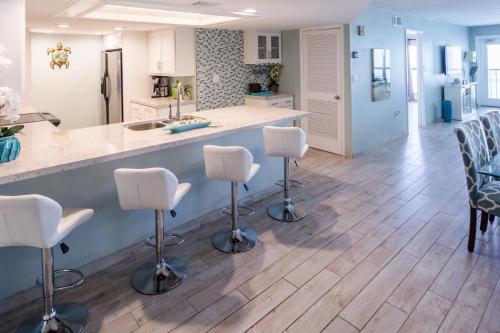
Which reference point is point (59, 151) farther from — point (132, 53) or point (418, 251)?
point (132, 53)

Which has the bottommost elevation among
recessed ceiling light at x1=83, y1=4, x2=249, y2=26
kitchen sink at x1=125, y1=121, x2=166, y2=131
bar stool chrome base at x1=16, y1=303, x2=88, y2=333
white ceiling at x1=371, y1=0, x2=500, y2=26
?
bar stool chrome base at x1=16, y1=303, x2=88, y2=333

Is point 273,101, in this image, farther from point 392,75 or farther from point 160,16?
point 160,16

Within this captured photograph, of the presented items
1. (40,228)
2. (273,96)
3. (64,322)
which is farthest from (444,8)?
(64,322)

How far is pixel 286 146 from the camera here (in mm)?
3312

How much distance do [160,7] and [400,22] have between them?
4.81 metres

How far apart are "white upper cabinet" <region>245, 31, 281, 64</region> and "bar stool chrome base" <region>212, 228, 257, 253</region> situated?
378cm

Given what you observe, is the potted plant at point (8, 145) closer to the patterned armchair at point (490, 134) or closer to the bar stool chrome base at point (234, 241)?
the bar stool chrome base at point (234, 241)

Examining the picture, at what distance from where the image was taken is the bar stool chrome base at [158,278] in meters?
2.42

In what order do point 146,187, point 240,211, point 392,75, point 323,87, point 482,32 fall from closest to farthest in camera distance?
point 146,187
point 240,211
point 323,87
point 392,75
point 482,32

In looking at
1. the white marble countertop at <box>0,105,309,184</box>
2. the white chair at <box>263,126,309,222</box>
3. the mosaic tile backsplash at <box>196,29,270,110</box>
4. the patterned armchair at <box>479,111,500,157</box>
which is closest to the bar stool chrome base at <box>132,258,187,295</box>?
the white marble countertop at <box>0,105,309,184</box>

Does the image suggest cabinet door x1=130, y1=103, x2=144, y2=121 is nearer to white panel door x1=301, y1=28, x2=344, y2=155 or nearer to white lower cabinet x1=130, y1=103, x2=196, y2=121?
white lower cabinet x1=130, y1=103, x2=196, y2=121

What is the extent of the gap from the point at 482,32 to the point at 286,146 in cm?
959

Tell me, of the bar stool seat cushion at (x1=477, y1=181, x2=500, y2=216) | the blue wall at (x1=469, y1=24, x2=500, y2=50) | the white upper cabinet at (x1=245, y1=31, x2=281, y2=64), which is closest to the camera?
the bar stool seat cushion at (x1=477, y1=181, x2=500, y2=216)

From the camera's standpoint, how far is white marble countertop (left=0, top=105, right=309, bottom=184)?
2.10m
